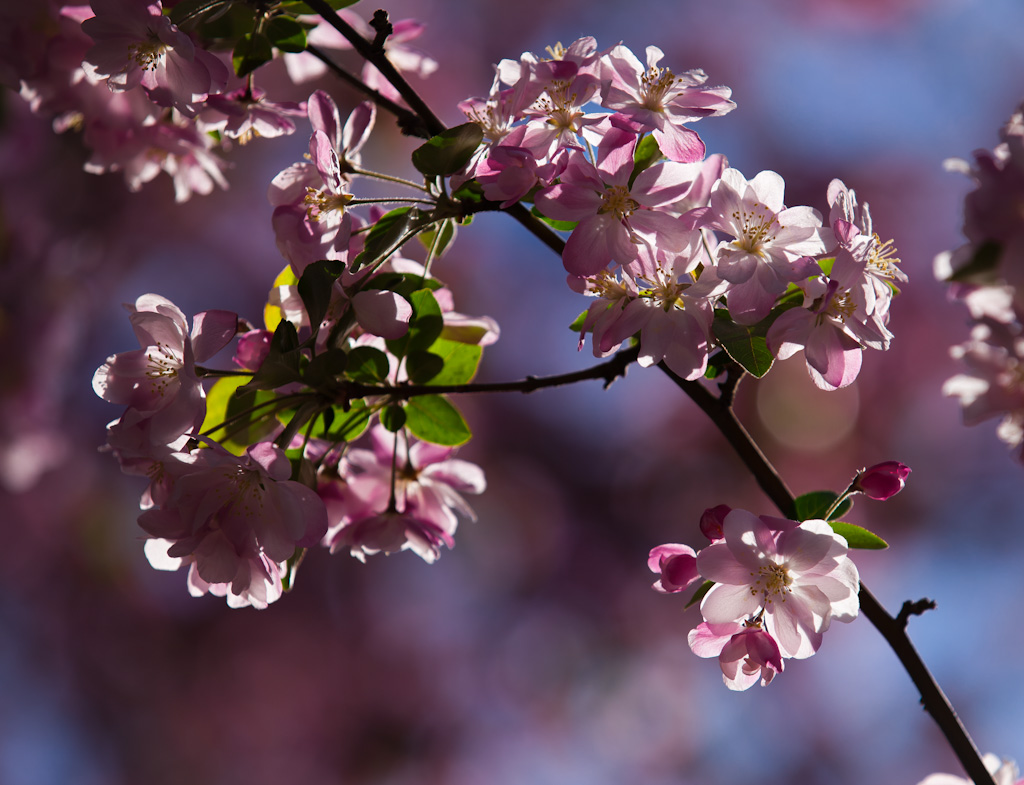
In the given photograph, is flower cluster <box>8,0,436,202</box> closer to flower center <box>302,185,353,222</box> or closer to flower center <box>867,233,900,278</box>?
flower center <box>302,185,353,222</box>

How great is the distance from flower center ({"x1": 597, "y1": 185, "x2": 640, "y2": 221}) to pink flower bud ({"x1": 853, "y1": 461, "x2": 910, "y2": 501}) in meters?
0.29

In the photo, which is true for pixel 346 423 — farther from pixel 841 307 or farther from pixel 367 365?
pixel 841 307

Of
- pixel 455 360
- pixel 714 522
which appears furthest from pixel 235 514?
pixel 714 522

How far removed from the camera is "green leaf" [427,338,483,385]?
798mm

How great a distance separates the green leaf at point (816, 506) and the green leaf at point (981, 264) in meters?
0.21

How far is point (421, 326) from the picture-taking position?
765mm

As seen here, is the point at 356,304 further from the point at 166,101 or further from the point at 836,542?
the point at 836,542

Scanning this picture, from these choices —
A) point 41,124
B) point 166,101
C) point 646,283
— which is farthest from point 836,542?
point 41,124

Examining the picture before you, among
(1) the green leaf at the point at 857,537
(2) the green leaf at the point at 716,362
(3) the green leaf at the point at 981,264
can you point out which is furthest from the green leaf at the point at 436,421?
(3) the green leaf at the point at 981,264

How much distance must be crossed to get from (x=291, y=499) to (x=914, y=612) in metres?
0.54

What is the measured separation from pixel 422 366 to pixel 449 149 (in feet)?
0.69

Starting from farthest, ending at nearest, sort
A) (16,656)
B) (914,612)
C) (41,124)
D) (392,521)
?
(16,656), (41,124), (392,521), (914,612)

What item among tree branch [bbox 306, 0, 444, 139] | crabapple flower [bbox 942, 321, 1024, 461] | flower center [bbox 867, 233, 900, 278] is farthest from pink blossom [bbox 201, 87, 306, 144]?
crabapple flower [bbox 942, 321, 1024, 461]

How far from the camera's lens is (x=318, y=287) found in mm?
634
